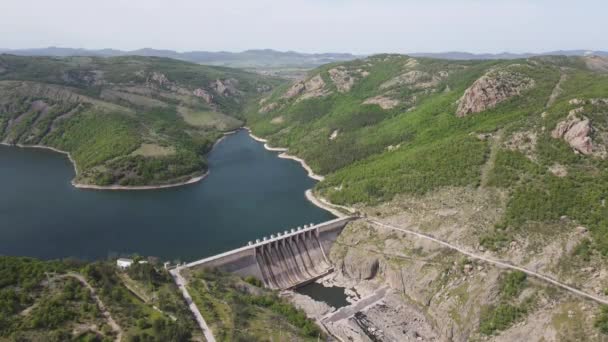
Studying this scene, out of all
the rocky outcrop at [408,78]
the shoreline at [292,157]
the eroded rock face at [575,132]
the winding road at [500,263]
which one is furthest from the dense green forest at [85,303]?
the rocky outcrop at [408,78]

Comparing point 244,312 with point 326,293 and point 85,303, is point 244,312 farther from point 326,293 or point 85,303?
point 326,293

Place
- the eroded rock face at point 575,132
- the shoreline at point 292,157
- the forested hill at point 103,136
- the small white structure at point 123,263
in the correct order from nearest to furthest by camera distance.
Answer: the small white structure at point 123,263, the eroded rock face at point 575,132, the forested hill at point 103,136, the shoreline at point 292,157

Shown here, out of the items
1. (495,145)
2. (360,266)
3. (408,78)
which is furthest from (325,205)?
(408,78)

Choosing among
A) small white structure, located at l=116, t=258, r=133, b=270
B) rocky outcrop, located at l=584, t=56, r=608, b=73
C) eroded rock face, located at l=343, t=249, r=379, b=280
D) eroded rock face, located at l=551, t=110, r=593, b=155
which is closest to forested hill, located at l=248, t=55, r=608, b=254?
eroded rock face, located at l=551, t=110, r=593, b=155

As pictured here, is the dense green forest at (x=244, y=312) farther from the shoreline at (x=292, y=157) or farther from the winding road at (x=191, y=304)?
the shoreline at (x=292, y=157)

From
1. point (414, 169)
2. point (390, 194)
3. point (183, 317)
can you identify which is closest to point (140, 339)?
point (183, 317)

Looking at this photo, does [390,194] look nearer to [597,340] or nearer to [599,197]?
A: [599,197]
